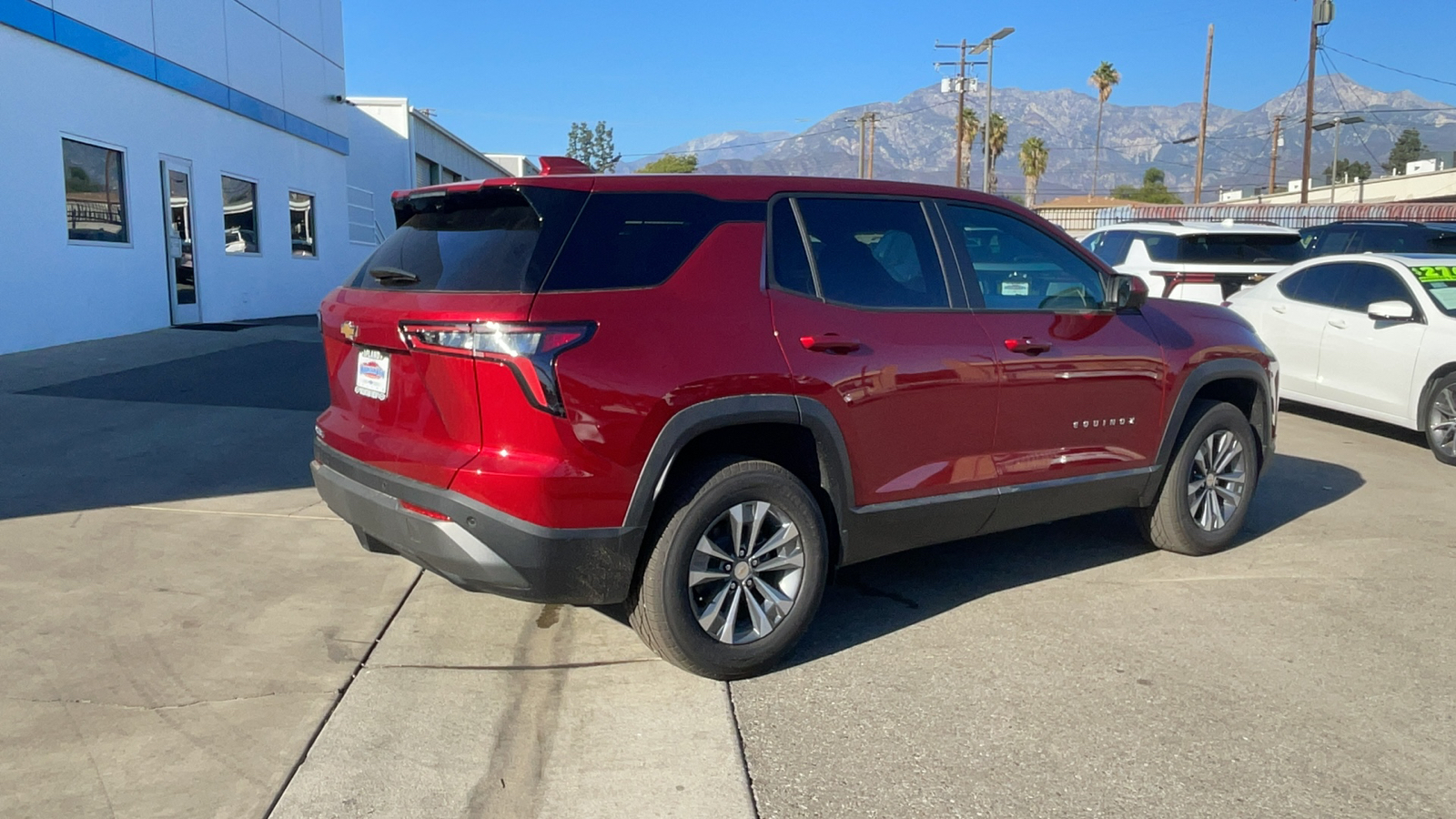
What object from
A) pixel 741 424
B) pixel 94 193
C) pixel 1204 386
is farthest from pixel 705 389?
pixel 94 193

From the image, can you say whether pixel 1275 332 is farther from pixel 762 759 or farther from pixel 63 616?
pixel 63 616

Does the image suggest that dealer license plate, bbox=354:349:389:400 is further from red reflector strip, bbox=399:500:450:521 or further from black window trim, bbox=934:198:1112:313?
black window trim, bbox=934:198:1112:313

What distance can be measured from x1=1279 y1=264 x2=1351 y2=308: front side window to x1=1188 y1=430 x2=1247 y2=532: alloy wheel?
185 inches

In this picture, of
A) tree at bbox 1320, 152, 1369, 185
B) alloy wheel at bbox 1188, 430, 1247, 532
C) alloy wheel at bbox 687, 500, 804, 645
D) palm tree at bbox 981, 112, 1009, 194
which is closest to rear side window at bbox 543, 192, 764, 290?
alloy wheel at bbox 687, 500, 804, 645

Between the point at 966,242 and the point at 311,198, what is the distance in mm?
18115

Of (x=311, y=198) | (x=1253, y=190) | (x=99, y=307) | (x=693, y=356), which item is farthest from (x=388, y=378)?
(x=1253, y=190)

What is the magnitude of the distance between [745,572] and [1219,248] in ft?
34.3

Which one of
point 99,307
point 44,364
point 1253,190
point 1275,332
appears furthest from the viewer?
point 1253,190

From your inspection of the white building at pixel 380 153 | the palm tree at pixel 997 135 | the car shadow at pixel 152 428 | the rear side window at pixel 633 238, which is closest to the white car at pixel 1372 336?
the rear side window at pixel 633 238

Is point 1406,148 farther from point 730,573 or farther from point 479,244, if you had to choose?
point 479,244

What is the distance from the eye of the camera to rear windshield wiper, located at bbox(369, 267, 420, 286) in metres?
3.83

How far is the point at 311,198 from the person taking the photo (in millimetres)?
20047

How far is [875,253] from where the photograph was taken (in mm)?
4320

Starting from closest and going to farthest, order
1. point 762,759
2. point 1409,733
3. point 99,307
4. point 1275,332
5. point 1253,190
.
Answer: point 762,759
point 1409,733
point 1275,332
point 99,307
point 1253,190
